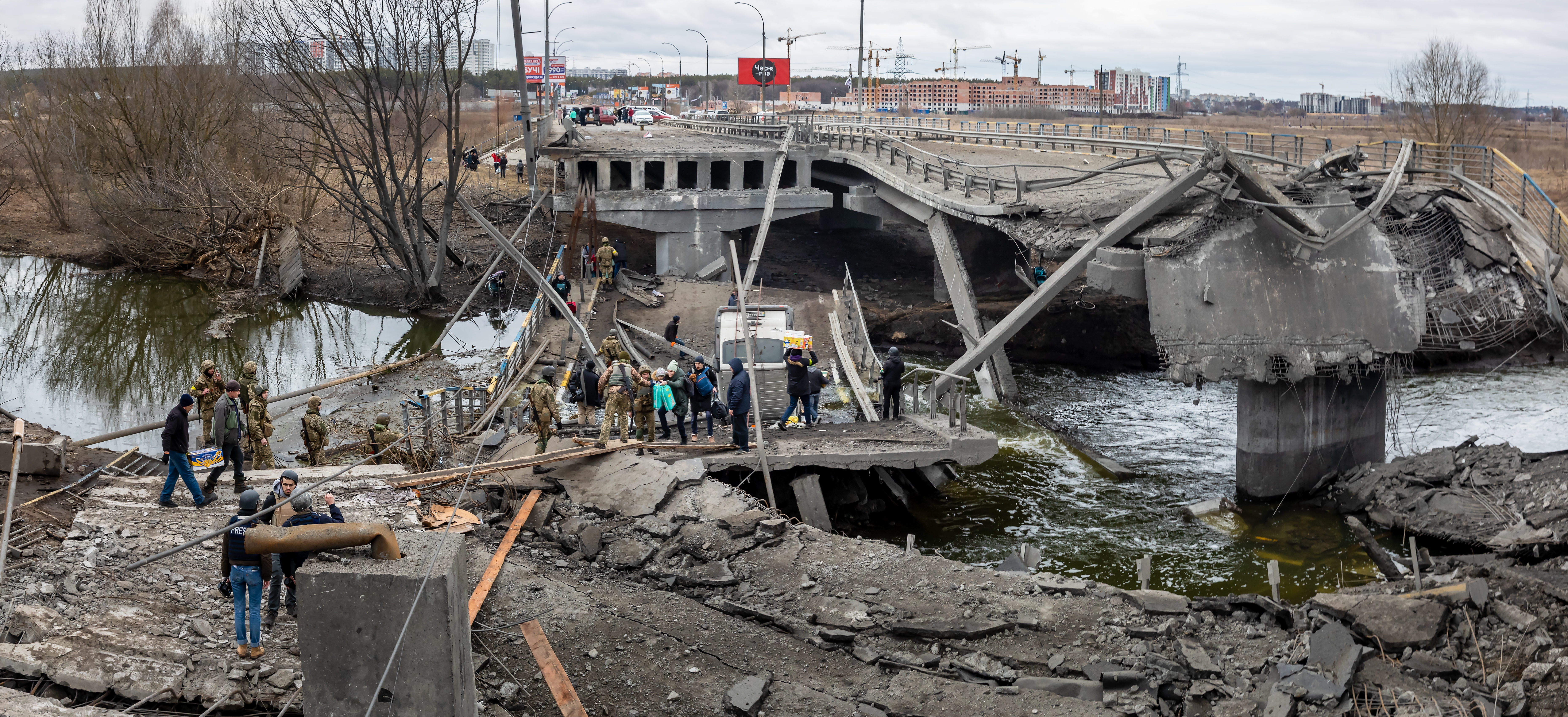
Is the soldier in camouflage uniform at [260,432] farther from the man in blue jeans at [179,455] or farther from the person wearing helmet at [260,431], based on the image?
the man in blue jeans at [179,455]

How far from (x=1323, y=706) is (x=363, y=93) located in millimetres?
39150

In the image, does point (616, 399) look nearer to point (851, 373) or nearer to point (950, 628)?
point (950, 628)

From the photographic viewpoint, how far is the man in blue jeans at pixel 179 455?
12922 millimetres

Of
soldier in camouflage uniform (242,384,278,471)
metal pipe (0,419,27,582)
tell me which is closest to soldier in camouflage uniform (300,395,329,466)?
soldier in camouflage uniform (242,384,278,471)

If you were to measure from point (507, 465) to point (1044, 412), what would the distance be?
1689 centimetres

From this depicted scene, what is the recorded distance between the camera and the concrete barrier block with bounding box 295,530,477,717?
783cm

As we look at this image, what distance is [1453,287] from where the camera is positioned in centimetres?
2148

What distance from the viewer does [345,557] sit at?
26.7ft

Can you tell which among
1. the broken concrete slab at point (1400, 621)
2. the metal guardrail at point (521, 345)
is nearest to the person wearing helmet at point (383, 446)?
the metal guardrail at point (521, 345)

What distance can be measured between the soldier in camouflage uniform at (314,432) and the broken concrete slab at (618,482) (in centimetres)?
373

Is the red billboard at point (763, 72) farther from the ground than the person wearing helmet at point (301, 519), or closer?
farther from the ground

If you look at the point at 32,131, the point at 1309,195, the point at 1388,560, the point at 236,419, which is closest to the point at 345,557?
the point at 236,419

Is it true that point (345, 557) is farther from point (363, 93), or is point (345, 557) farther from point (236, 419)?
point (363, 93)

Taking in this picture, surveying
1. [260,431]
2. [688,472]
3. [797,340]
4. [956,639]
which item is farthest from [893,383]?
[260,431]
